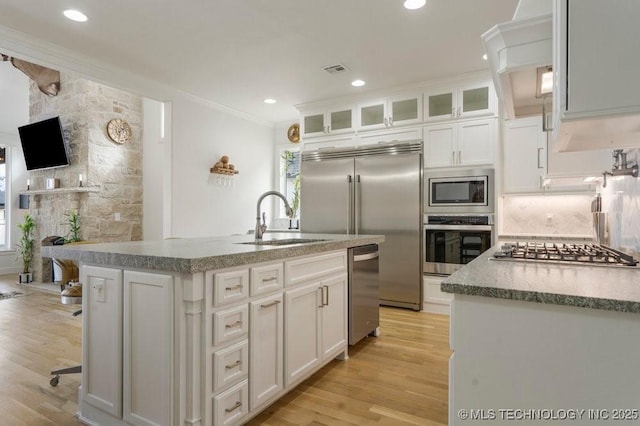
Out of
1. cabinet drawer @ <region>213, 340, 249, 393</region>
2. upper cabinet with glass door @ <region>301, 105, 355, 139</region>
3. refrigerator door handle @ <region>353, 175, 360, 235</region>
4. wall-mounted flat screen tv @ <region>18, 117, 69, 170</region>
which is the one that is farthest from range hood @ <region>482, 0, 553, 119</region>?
wall-mounted flat screen tv @ <region>18, 117, 69, 170</region>

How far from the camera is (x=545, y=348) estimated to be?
1032 mm

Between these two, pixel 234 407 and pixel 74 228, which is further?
pixel 74 228

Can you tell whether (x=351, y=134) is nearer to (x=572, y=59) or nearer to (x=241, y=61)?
(x=241, y=61)

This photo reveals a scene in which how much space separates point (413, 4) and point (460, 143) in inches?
69.5

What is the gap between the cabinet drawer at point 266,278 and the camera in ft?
6.12

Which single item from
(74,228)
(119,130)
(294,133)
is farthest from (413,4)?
(74,228)

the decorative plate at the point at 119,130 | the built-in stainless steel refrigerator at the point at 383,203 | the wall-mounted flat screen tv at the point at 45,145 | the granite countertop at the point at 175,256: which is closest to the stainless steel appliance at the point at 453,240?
the built-in stainless steel refrigerator at the point at 383,203

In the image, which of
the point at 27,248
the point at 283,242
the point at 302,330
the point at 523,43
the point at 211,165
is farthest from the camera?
the point at 27,248

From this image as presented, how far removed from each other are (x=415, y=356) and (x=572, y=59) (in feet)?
7.85

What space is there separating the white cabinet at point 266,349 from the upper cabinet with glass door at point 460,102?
119 inches

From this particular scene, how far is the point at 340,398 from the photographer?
2.17 metres

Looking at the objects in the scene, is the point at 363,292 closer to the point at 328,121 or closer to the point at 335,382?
the point at 335,382

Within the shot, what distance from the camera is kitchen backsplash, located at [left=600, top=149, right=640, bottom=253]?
1732mm

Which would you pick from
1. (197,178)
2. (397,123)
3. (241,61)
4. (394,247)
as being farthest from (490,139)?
(197,178)
